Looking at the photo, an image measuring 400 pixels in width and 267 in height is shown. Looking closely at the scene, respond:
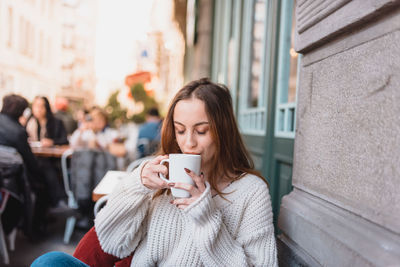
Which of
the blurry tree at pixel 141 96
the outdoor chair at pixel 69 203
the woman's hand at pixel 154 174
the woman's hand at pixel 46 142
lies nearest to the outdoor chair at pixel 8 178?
the outdoor chair at pixel 69 203

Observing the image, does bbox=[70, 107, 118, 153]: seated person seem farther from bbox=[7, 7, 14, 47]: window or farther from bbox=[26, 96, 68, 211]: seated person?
bbox=[7, 7, 14, 47]: window

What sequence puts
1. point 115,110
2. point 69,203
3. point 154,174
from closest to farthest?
point 154,174
point 69,203
point 115,110

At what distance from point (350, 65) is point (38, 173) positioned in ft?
13.7

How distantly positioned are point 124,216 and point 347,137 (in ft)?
2.83

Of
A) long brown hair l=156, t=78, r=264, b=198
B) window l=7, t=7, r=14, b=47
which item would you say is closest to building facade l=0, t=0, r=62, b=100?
window l=7, t=7, r=14, b=47

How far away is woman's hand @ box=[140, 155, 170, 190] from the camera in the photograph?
1290mm

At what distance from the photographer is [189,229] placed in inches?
54.6

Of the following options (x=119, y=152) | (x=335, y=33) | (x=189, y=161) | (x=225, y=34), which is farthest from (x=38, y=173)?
(x=335, y=33)

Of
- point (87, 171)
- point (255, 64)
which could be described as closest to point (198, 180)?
point (255, 64)

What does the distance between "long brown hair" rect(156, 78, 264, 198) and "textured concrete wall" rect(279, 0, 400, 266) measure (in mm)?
264

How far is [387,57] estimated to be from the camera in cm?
96

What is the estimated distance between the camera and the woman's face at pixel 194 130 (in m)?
1.42

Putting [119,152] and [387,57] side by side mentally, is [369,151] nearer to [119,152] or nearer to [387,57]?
[387,57]

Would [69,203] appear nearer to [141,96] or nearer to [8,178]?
[8,178]
